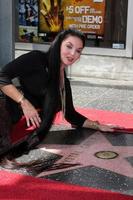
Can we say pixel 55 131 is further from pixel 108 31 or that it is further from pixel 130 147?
pixel 108 31

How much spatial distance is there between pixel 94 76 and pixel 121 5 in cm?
115

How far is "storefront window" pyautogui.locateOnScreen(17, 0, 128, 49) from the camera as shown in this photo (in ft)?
23.5

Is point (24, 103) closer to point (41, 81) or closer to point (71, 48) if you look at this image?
point (41, 81)

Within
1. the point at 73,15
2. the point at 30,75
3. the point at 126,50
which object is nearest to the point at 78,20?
the point at 73,15

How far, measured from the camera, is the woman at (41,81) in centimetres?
338

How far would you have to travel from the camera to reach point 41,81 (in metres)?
3.55

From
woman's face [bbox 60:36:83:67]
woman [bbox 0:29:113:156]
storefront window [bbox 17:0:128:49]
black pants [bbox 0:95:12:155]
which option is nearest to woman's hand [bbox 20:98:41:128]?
woman [bbox 0:29:113:156]

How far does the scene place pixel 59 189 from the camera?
2846mm

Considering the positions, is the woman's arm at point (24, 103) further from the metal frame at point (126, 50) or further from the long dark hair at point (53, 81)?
the metal frame at point (126, 50)

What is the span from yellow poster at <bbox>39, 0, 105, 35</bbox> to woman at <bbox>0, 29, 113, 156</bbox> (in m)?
3.66

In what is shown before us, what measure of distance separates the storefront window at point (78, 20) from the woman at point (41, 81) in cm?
359

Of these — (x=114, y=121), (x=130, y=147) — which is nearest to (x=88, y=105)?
(x=114, y=121)

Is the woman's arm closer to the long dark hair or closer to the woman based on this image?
the woman

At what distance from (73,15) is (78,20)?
0.11 metres
